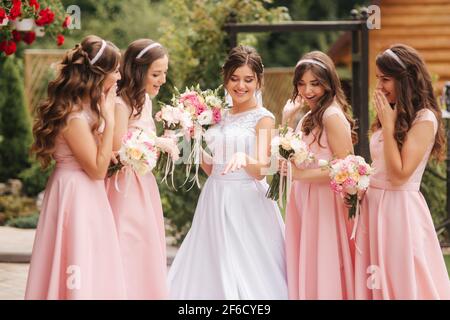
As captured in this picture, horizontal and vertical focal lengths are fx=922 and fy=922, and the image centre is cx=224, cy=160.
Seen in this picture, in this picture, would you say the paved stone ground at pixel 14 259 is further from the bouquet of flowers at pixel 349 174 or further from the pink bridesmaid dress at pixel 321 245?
the bouquet of flowers at pixel 349 174

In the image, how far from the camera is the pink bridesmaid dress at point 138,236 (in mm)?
5875

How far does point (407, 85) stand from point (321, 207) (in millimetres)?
951

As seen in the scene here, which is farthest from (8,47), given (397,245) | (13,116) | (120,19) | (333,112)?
(120,19)

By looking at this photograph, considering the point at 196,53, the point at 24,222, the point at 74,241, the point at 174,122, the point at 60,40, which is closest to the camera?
the point at 74,241

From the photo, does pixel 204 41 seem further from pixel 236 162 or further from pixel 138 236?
pixel 236 162

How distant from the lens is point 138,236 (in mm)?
5902

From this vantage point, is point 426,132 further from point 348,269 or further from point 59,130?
point 59,130

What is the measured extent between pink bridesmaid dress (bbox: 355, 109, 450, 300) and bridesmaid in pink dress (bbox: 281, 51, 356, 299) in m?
0.16

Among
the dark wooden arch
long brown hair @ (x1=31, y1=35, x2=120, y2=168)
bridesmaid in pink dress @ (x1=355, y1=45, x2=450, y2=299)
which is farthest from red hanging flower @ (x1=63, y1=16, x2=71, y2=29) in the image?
bridesmaid in pink dress @ (x1=355, y1=45, x2=450, y2=299)

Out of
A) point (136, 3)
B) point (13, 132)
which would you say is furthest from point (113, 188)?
point (136, 3)

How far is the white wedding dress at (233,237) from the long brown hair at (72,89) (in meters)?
0.99

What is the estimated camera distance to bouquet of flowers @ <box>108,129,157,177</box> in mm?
5555

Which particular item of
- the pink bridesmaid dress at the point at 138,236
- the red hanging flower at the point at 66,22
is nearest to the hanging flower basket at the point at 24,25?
the red hanging flower at the point at 66,22
